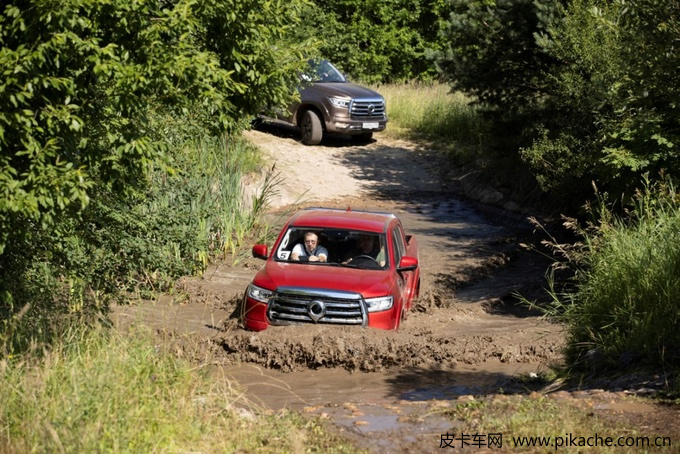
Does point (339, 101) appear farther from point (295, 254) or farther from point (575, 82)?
point (295, 254)

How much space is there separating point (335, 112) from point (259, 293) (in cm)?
1609

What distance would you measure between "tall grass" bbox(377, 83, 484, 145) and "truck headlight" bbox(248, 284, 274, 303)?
16139 mm

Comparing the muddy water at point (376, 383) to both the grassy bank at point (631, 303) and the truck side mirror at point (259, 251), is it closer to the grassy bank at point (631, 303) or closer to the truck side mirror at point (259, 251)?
the grassy bank at point (631, 303)

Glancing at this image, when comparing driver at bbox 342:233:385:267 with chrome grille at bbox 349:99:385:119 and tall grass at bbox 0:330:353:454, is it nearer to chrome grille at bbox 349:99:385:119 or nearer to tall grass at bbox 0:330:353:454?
tall grass at bbox 0:330:353:454

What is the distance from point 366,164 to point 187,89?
18.8m

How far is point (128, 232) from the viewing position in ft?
46.6

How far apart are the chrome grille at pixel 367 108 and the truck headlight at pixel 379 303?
53.0 feet

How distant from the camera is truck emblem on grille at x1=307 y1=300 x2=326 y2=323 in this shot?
1120 cm

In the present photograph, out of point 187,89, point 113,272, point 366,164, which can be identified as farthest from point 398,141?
point 187,89

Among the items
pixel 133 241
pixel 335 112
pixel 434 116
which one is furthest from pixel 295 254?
pixel 434 116

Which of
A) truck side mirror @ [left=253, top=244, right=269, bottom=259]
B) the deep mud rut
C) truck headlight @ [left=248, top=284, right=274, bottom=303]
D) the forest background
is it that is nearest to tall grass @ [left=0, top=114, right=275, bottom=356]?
the forest background

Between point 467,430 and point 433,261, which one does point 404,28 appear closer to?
point 433,261

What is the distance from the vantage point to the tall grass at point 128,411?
648 cm

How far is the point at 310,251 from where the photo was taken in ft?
40.1
